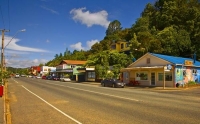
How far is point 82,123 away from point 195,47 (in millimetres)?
48937

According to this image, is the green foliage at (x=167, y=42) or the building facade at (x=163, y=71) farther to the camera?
the green foliage at (x=167, y=42)

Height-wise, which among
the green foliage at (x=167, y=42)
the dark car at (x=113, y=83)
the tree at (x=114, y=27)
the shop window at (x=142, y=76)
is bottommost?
the dark car at (x=113, y=83)

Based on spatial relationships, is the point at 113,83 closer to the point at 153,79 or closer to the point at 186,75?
the point at 153,79

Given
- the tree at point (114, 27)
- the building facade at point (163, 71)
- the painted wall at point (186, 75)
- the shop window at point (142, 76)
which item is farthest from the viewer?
the tree at point (114, 27)

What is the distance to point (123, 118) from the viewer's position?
32.9 feet

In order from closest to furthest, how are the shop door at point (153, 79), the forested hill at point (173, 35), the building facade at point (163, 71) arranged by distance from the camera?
the building facade at point (163, 71) < the shop door at point (153, 79) < the forested hill at point (173, 35)

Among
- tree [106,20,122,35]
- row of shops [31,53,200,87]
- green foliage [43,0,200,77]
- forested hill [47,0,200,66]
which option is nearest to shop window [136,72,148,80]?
row of shops [31,53,200,87]

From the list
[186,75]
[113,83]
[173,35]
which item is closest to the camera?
[186,75]

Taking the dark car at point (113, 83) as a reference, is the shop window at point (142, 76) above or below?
above

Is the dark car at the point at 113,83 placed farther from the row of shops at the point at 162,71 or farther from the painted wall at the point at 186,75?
the painted wall at the point at 186,75

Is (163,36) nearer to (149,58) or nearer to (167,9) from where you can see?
(167,9)

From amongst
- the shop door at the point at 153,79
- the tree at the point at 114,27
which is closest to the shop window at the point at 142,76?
the shop door at the point at 153,79

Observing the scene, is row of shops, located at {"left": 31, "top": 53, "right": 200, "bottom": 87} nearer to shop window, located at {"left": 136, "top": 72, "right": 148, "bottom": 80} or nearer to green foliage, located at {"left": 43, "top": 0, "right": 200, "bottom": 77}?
shop window, located at {"left": 136, "top": 72, "right": 148, "bottom": 80}

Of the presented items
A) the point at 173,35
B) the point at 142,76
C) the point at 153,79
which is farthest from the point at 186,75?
the point at 173,35
